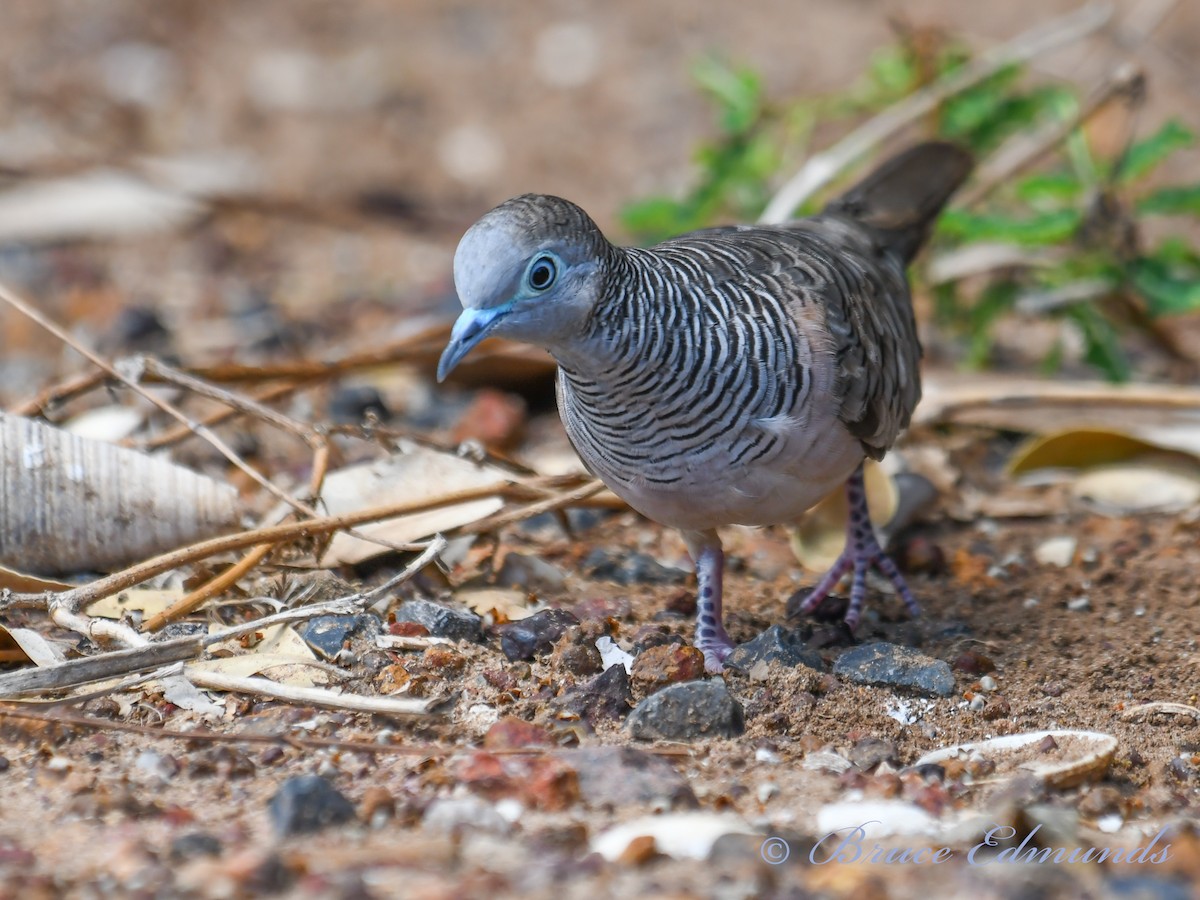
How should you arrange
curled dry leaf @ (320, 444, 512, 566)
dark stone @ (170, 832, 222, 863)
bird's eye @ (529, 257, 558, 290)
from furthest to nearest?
curled dry leaf @ (320, 444, 512, 566) < bird's eye @ (529, 257, 558, 290) < dark stone @ (170, 832, 222, 863)

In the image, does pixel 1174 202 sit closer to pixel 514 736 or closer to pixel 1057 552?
pixel 1057 552

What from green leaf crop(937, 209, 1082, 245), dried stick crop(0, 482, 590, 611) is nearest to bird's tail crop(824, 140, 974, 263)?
green leaf crop(937, 209, 1082, 245)

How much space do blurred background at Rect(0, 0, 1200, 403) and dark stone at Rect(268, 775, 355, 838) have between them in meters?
3.87

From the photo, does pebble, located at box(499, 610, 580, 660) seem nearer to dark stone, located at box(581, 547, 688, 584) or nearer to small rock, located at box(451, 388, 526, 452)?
dark stone, located at box(581, 547, 688, 584)

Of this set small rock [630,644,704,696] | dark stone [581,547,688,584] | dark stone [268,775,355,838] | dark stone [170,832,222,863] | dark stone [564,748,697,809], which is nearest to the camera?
dark stone [170,832,222,863]

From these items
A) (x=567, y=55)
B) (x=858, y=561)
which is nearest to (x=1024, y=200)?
(x=858, y=561)

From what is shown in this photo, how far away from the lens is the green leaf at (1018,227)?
5.50 meters

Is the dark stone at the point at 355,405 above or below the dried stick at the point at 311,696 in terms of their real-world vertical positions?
above

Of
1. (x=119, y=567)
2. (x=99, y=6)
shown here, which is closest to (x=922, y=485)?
(x=119, y=567)

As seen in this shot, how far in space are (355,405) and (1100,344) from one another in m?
2.99

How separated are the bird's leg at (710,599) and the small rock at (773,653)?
0.24ft

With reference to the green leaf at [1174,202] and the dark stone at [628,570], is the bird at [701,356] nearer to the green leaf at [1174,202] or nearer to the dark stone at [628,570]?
the dark stone at [628,570]

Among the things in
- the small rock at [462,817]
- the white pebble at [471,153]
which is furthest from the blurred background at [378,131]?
the small rock at [462,817]

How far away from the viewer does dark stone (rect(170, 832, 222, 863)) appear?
2.68 metres
